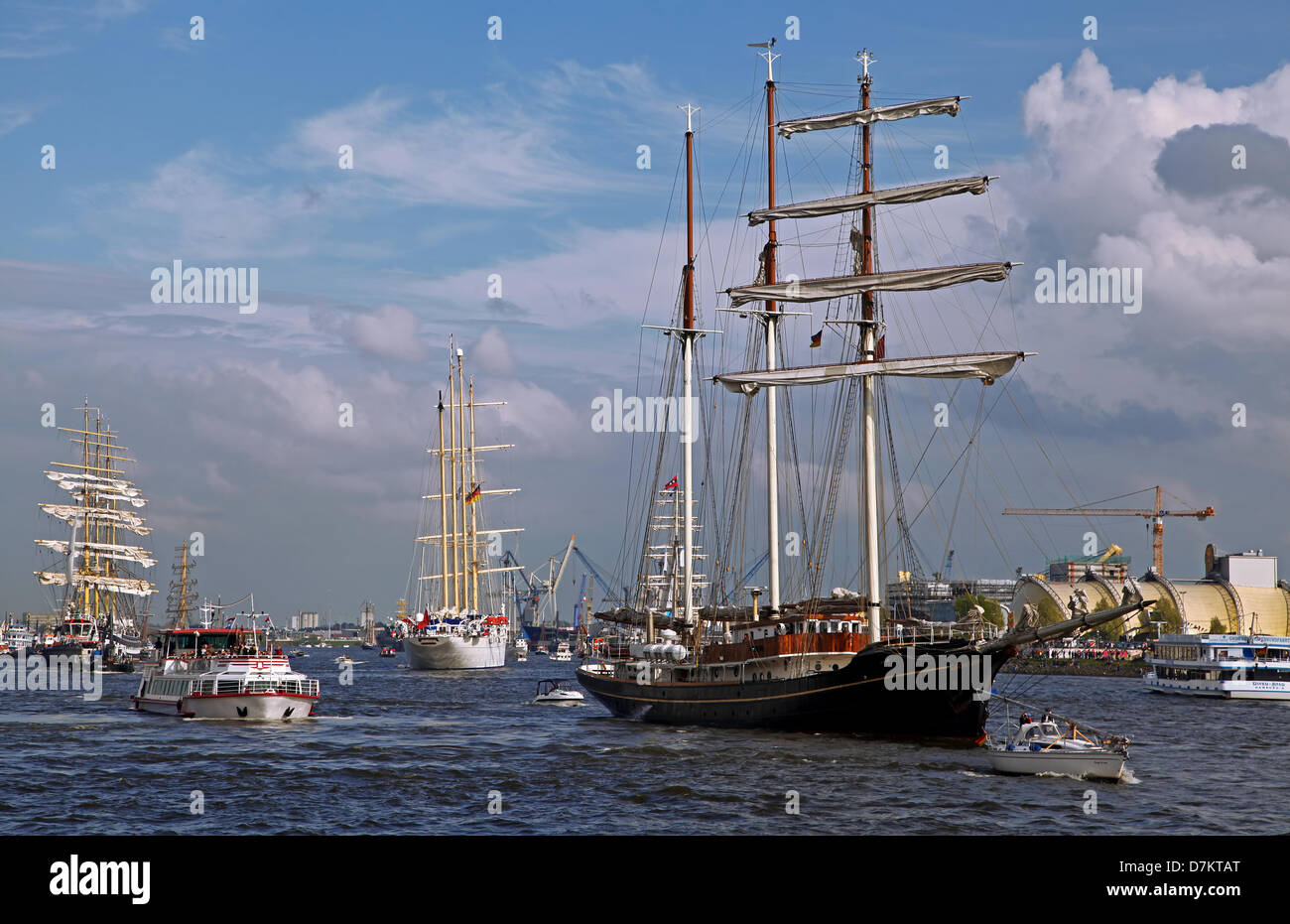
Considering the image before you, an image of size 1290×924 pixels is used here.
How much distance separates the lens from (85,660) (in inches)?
6973

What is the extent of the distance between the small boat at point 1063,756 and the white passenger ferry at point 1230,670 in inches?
3092

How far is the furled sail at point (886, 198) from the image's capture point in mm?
73000

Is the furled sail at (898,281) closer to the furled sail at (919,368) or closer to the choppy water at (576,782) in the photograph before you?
the furled sail at (919,368)

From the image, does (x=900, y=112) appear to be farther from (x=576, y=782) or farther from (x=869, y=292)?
(x=576, y=782)

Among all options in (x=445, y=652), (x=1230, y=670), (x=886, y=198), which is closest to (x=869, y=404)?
(x=886, y=198)

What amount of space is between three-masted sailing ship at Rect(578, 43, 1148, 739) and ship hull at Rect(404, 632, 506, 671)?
96771 mm

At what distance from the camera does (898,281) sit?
72500 millimetres

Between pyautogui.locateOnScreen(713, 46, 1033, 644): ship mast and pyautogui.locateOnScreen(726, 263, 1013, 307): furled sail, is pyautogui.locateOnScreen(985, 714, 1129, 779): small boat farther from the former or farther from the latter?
pyautogui.locateOnScreen(726, 263, 1013, 307): furled sail

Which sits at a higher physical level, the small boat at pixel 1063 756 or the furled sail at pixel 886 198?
the furled sail at pixel 886 198

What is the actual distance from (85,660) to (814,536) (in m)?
134

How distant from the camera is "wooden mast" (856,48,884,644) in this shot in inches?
2704

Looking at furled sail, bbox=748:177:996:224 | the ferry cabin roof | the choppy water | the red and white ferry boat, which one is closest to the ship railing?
the red and white ferry boat

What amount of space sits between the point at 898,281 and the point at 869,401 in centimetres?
700

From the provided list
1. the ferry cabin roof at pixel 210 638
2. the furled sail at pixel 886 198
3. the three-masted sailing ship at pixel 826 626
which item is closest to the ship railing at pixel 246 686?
the ferry cabin roof at pixel 210 638
